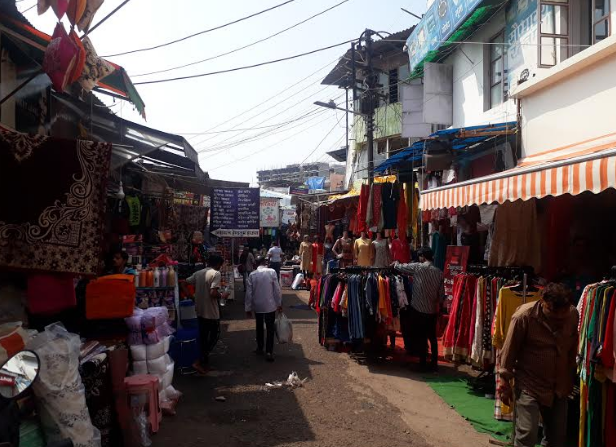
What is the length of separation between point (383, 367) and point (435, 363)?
0.84 metres

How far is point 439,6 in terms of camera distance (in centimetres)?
1159

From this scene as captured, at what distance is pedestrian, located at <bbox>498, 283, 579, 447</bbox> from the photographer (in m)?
4.26

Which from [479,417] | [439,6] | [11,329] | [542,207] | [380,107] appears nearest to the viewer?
[11,329]

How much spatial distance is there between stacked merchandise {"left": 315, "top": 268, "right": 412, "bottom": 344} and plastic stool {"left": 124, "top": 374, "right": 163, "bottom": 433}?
3.72 meters

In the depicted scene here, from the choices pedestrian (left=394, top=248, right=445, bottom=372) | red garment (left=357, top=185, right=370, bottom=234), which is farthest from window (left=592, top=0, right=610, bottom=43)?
red garment (left=357, top=185, right=370, bottom=234)

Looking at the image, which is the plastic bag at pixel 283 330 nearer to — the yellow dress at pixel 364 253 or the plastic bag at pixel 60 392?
the yellow dress at pixel 364 253

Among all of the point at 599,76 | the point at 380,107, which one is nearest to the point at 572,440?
the point at 599,76

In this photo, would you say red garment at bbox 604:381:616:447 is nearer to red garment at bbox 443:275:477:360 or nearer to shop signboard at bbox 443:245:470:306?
red garment at bbox 443:275:477:360

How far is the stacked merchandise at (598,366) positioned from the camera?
13.5ft

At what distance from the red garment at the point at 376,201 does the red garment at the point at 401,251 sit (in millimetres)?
928

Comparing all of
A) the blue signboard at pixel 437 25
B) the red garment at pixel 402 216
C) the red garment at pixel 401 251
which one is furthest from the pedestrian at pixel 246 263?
the blue signboard at pixel 437 25

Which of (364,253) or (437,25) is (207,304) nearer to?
(364,253)

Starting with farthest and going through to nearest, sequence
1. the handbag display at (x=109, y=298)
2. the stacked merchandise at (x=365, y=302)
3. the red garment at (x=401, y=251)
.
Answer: the red garment at (x=401, y=251) < the stacked merchandise at (x=365, y=302) < the handbag display at (x=109, y=298)

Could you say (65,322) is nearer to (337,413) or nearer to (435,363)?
(337,413)
